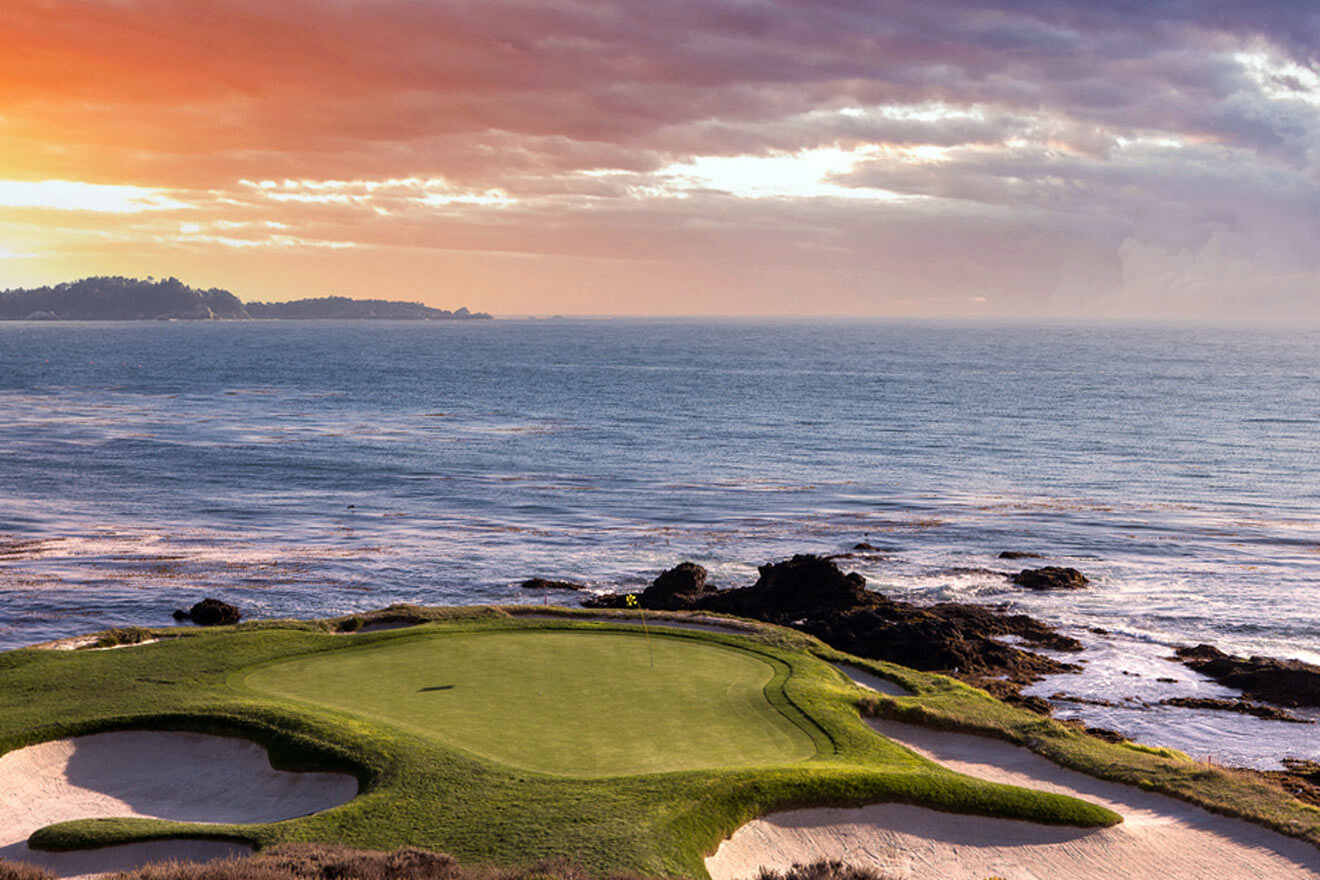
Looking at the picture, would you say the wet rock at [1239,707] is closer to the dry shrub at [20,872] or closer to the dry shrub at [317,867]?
the dry shrub at [317,867]

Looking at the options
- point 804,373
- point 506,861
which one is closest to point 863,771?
point 506,861

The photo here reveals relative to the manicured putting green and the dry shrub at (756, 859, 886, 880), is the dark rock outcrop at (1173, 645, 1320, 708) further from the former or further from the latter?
the dry shrub at (756, 859, 886, 880)

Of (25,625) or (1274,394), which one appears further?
(1274,394)

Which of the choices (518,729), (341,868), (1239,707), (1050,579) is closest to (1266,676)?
(1239,707)

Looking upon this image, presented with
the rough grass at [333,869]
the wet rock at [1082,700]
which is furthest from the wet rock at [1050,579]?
the rough grass at [333,869]

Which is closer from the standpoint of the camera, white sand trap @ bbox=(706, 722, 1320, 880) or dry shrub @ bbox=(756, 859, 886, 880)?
dry shrub @ bbox=(756, 859, 886, 880)

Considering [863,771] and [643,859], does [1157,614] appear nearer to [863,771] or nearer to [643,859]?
[863,771]

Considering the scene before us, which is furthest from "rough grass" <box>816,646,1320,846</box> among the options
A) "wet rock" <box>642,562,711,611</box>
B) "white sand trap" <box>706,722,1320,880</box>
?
"wet rock" <box>642,562,711,611</box>
